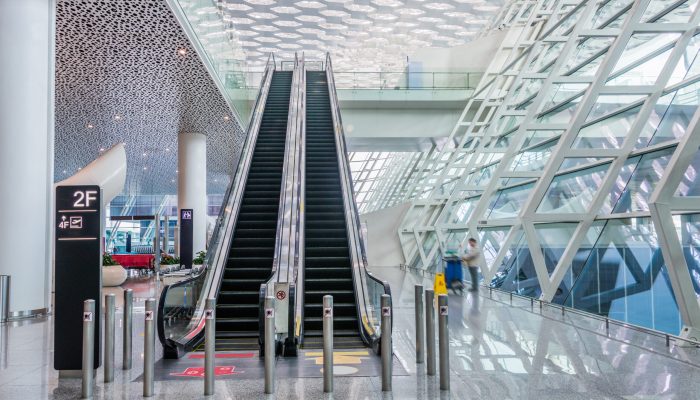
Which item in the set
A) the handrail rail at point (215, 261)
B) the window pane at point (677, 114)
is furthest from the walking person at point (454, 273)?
the window pane at point (677, 114)

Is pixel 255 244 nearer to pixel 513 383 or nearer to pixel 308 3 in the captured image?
pixel 513 383

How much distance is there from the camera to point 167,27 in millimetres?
12000

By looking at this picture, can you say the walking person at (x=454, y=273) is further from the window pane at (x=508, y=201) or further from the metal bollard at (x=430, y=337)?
the metal bollard at (x=430, y=337)

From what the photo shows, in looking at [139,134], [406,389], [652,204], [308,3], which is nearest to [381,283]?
[406,389]

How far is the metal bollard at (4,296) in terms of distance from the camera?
9781mm

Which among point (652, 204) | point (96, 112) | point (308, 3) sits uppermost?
point (308, 3)

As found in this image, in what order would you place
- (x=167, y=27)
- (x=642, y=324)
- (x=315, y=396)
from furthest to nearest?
(x=167, y=27) → (x=642, y=324) → (x=315, y=396)

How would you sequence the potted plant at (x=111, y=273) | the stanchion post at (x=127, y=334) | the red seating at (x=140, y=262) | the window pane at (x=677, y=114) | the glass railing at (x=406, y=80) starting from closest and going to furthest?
the stanchion post at (x=127, y=334)
the window pane at (x=677, y=114)
the potted plant at (x=111, y=273)
the glass railing at (x=406, y=80)
the red seating at (x=140, y=262)

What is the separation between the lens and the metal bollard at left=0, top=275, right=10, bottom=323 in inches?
385

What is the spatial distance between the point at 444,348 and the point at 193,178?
17977mm

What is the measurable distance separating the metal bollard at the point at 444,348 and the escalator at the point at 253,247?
316cm

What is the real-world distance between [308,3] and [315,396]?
25407 millimetres

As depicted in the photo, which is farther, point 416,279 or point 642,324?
point 416,279

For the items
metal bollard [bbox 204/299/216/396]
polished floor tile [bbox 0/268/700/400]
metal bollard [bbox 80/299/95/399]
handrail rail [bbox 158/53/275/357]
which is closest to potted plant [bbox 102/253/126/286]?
handrail rail [bbox 158/53/275/357]
